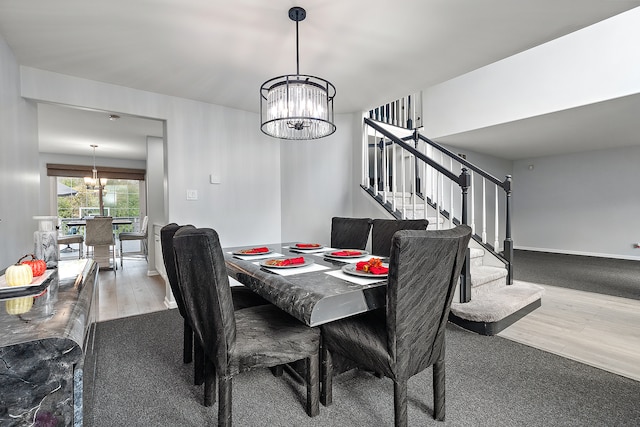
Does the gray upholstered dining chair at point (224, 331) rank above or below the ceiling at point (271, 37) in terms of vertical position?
below

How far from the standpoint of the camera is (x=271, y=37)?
213cm

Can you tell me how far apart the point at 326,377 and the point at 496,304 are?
180 cm

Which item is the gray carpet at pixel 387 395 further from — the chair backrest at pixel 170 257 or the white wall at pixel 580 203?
the white wall at pixel 580 203

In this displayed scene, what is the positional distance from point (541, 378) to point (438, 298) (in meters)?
1.15

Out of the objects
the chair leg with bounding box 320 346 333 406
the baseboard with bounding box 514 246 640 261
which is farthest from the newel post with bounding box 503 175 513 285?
the baseboard with bounding box 514 246 640 261

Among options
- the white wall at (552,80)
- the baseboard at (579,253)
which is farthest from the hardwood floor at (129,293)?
the baseboard at (579,253)

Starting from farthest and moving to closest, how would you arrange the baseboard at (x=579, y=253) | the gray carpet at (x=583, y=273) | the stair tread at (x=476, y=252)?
the baseboard at (x=579, y=253)
the gray carpet at (x=583, y=273)
the stair tread at (x=476, y=252)

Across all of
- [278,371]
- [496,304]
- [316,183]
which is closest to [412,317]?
[278,371]

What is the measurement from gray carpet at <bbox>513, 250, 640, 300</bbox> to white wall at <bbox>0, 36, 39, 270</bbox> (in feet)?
17.6

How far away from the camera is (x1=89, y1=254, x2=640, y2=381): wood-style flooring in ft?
6.89

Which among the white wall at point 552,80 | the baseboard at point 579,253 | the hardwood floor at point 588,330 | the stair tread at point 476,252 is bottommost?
the hardwood floor at point 588,330

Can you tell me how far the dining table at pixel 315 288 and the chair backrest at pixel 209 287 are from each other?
216 millimetres

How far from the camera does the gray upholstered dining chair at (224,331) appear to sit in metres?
1.20

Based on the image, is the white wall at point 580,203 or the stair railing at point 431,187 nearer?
the stair railing at point 431,187
